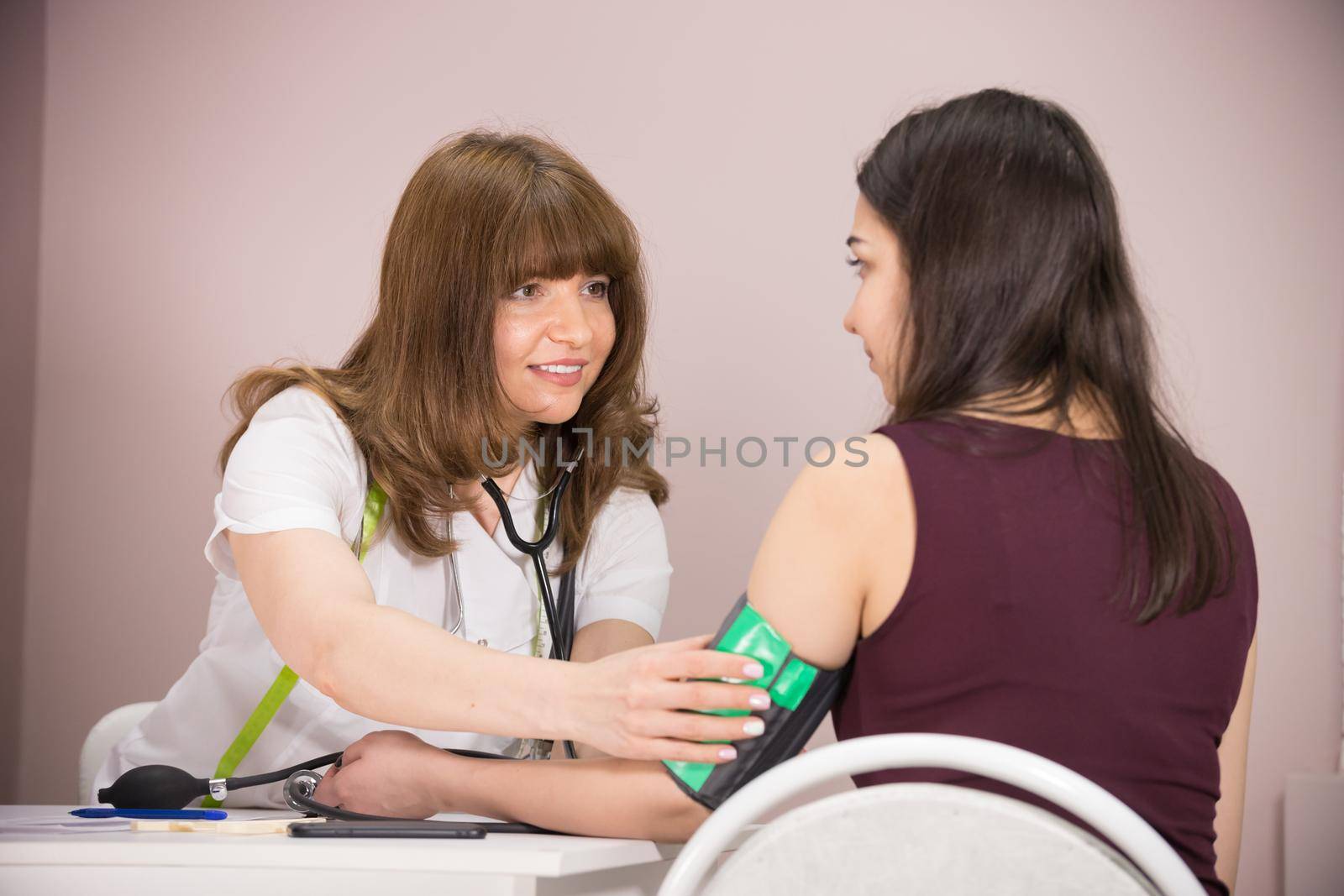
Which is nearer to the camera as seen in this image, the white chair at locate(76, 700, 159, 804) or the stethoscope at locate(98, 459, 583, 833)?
the stethoscope at locate(98, 459, 583, 833)

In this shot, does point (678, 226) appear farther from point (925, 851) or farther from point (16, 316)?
point (925, 851)

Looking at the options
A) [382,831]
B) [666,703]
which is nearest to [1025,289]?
[666,703]

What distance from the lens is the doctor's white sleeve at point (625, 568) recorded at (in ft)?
5.15

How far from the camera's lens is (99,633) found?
2.59 m

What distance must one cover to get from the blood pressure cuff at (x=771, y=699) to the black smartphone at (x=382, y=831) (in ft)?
0.53

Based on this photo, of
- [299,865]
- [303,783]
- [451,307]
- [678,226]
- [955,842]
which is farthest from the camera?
[678,226]

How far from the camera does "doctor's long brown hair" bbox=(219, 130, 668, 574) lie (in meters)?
1.47

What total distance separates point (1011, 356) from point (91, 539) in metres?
2.26

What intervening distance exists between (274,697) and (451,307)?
20.5 inches

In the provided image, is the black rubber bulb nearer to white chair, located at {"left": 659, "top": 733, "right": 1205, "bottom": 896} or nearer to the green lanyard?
the green lanyard

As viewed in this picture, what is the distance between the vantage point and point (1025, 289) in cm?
96

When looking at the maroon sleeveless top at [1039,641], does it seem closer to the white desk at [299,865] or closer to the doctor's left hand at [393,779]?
the white desk at [299,865]

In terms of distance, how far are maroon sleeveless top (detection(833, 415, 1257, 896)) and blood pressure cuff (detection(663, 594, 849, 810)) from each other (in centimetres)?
5

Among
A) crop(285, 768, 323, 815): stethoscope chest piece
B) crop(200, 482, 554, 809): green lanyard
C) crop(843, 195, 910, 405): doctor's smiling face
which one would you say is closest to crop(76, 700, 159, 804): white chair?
crop(200, 482, 554, 809): green lanyard
